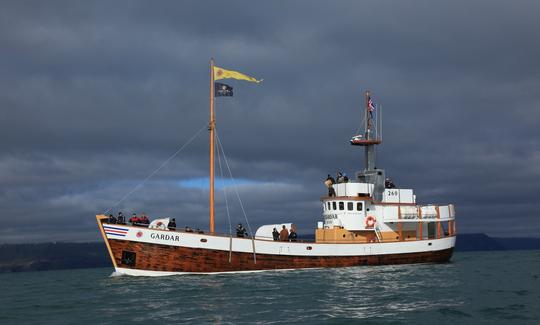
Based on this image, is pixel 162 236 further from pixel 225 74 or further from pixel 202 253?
pixel 225 74

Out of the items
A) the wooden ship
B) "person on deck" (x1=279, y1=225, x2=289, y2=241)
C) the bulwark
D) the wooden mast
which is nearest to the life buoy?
the wooden ship

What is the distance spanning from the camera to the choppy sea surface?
A: 66.8 feet

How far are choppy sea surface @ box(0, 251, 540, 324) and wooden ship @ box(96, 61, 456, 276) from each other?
1.78 m

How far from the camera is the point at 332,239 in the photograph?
136ft

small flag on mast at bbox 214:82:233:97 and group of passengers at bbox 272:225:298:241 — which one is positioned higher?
small flag on mast at bbox 214:82:233:97

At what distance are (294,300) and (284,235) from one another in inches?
621

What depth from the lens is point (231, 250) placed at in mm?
35906

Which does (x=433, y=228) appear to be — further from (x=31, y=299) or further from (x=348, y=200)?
(x=31, y=299)

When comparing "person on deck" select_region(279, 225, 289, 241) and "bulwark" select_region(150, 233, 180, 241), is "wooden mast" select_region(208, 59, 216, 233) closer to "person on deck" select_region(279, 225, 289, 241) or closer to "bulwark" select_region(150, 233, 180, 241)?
"bulwark" select_region(150, 233, 180, 241)

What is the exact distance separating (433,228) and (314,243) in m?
13.0

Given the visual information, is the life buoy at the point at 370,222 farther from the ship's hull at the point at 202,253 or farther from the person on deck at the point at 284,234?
the person on deck at the point at 284,234

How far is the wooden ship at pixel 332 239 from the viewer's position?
1377 inches

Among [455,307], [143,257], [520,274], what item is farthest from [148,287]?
[520,274]

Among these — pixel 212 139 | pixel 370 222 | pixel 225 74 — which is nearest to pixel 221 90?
pixel 225 74
